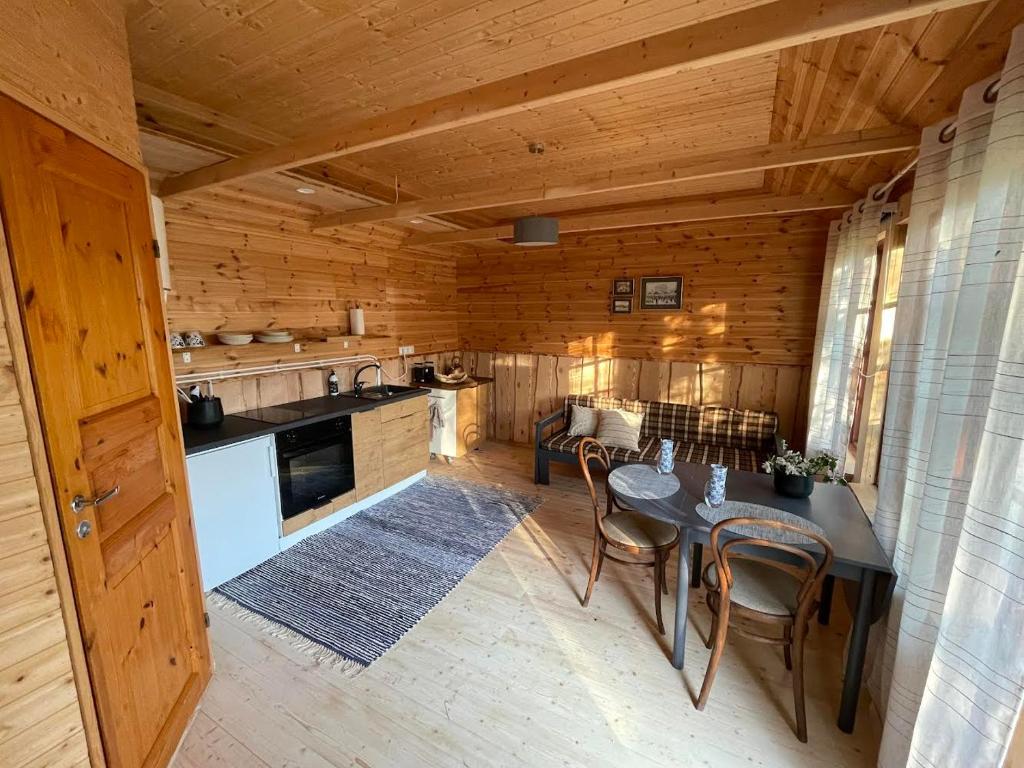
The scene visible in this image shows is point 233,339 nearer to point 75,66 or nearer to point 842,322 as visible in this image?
point 75,66

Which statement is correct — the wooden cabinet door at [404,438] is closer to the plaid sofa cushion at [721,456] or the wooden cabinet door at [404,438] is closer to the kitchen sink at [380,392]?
the kitchen sink at [380,392]

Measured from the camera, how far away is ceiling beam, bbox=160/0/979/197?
1.19m

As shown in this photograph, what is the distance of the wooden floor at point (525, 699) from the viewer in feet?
5.57

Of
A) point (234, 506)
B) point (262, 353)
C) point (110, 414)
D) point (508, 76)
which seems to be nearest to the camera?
point (110, 414)

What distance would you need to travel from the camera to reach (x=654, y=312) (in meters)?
4.64

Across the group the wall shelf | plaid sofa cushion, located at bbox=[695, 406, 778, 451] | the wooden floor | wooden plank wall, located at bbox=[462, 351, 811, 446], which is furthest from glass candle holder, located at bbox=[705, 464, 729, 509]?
the wall shelf

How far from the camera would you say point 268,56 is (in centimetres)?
170

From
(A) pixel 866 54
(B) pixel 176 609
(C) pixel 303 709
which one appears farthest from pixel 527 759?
(A) pixel 866 54

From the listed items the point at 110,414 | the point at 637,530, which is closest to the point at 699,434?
the point at 637,530

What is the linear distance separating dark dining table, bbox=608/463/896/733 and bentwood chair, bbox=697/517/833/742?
11cm

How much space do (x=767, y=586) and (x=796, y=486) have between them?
572 mm

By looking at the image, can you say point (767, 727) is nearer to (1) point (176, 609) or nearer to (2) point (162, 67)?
(1) point (176, 609)

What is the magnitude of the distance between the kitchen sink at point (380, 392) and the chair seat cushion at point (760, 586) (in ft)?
9.72

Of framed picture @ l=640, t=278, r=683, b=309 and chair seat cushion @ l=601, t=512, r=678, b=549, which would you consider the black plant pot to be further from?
framed picture @ l=640, t=278, r=683, b=309
